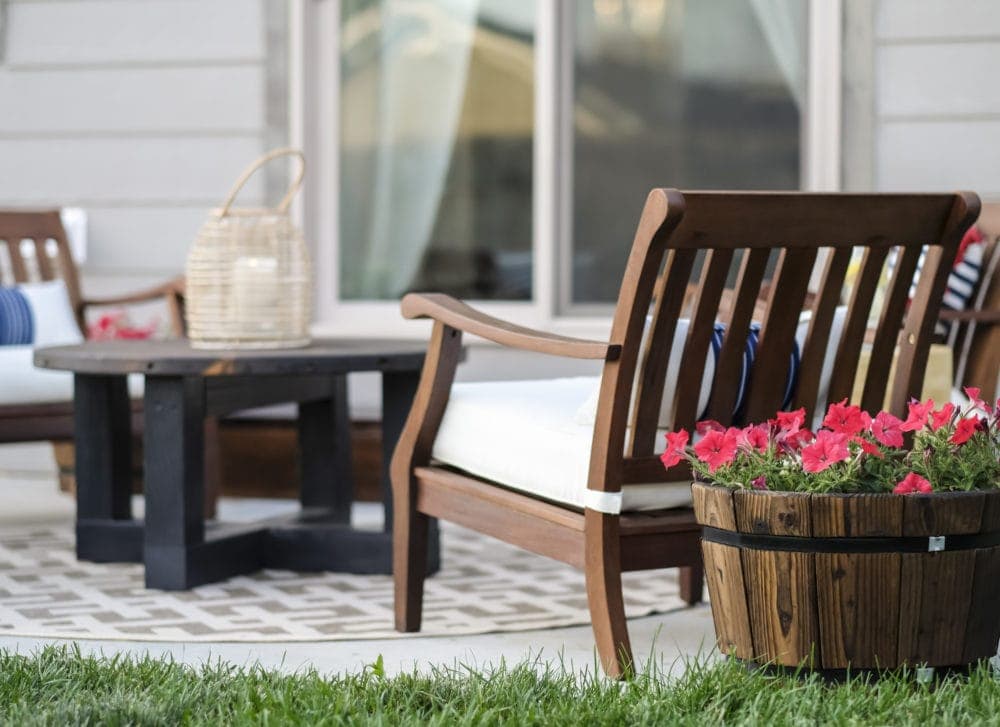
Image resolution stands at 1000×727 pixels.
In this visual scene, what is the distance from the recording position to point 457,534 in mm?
4207

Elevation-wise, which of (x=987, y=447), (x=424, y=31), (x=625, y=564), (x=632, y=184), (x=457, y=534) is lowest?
(x=457, y=534)

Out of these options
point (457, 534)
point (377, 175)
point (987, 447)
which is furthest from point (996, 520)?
point (377, 175)

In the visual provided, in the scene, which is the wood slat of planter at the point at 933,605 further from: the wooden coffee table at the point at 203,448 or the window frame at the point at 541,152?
the window frame at the point at 541,152

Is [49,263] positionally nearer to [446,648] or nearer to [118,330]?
[118,330]

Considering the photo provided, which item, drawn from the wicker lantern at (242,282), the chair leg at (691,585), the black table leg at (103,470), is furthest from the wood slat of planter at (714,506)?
the black table leg at (103,470)

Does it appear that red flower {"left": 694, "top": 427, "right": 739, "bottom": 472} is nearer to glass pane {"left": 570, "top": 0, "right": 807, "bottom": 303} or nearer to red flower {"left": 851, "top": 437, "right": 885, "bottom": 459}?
red flower {"left": 851, "top": 437, "right": 885, "bottom": 459}

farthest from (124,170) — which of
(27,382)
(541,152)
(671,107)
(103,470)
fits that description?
(103,470)

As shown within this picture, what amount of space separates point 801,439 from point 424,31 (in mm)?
3460

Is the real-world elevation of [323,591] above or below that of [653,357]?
below

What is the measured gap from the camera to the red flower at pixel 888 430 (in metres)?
2.25

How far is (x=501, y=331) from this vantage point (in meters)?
2.59

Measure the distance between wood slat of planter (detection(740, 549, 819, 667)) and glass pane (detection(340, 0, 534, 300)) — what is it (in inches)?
126

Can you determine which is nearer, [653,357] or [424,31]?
[653,357]

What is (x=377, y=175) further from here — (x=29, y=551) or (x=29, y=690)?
(x=29, y=690)
